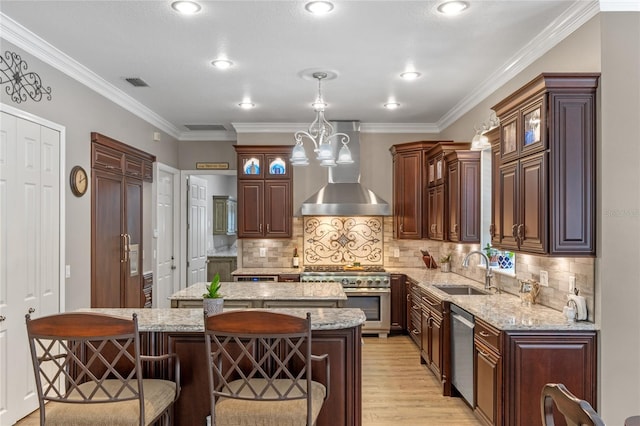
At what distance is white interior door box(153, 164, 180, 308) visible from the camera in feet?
21.7

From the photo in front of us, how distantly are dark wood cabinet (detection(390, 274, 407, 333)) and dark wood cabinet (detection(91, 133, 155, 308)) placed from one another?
10.6 ft

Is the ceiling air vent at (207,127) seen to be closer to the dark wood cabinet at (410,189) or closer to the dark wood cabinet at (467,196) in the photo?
the dark wood cabinet at (410,189)

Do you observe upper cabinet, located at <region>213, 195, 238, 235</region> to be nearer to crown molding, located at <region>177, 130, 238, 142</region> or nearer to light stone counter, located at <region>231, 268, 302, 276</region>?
crown molding, located at <region>177, 130, 238, 142</region>

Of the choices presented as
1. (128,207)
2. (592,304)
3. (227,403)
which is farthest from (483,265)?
(128,207)

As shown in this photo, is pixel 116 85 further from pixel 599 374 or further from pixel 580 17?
pixel 599 374

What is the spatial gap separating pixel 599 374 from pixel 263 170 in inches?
186

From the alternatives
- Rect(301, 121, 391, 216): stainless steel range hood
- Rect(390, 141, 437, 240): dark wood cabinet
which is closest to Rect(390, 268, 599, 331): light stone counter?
Rect(390, 141, 437, 240): dark wood cabinet

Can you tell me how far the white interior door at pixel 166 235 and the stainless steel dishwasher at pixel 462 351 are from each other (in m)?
4.18

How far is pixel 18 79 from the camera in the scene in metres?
3.44

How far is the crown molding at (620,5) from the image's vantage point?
287cm

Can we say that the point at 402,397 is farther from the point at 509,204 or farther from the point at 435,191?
the point at 435,191

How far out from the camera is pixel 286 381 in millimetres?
2479

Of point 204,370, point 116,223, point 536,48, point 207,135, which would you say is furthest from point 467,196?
point 207,135

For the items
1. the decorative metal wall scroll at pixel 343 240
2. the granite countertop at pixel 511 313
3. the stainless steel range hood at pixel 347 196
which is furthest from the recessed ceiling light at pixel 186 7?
the decorative metal wall scroll at pixel 343 240
